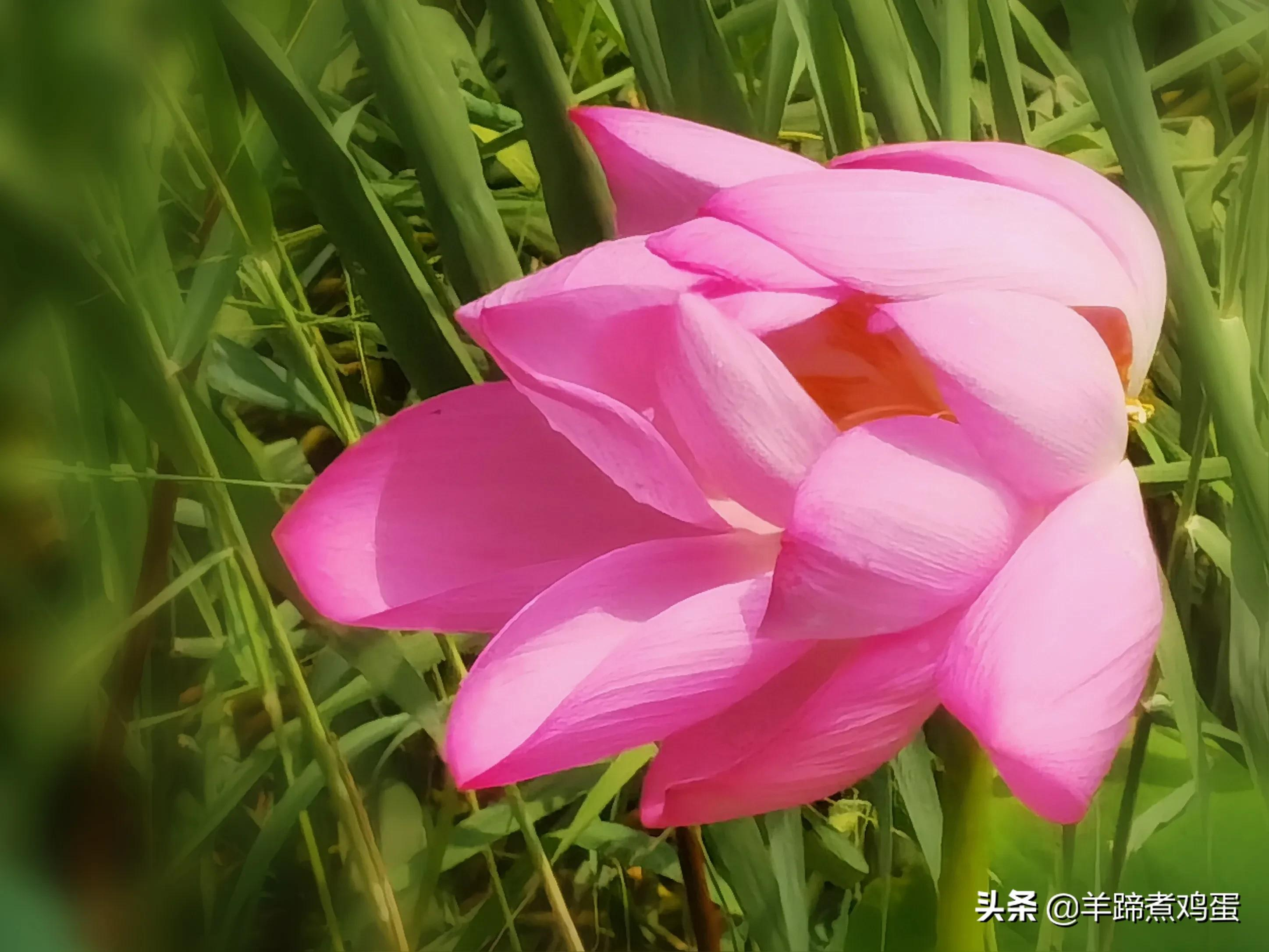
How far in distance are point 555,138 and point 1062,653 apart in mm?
177

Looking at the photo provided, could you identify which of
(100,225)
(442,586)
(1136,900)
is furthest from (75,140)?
(1136,900)

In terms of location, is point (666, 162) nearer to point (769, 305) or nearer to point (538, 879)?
point (769, 305)

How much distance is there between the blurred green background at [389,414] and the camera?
24 cm

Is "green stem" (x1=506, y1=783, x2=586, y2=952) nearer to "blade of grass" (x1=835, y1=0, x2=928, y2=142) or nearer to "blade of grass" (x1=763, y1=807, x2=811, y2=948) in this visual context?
"blade of grass" (x1=763, y1=807, x2=811, y2=948)

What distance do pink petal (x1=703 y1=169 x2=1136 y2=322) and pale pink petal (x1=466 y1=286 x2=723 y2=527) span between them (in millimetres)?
22

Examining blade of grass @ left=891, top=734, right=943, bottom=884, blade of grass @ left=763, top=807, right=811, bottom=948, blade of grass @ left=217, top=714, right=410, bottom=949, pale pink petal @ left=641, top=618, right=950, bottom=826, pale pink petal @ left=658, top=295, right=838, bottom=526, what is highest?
pale pink petal @ left=658, top=295, right=838, bottom=526

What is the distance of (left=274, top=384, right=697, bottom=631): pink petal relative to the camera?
8.3 inches

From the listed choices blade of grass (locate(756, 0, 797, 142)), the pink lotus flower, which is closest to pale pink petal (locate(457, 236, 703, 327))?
the pink lotus flower

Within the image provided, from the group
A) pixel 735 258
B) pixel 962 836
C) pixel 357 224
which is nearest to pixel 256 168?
pixel 357 224

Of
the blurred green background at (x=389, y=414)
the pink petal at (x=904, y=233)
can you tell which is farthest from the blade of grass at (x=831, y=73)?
the pink petal at (x=904, y=233)

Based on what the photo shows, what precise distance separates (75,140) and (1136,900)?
13.2 inches

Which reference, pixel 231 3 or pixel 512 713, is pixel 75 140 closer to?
pixel 231 3

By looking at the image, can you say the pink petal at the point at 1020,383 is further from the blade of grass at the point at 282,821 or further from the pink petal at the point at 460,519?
the blade of grass at the point at 282,821

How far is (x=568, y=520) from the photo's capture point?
0.21 meters
